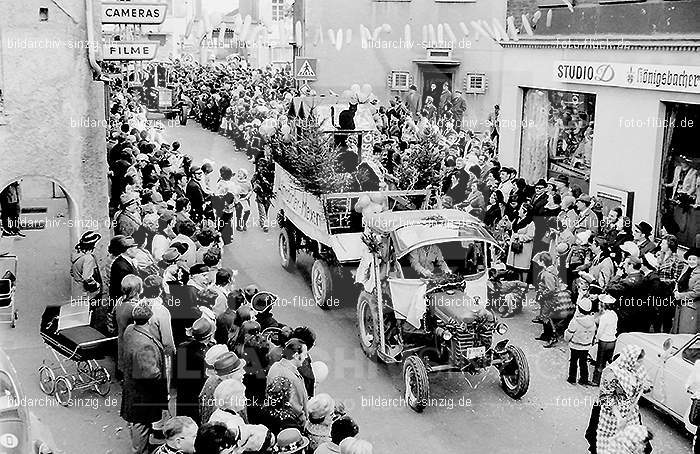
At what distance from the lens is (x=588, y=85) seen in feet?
52.4

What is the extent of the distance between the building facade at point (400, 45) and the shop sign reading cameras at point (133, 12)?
16925mm

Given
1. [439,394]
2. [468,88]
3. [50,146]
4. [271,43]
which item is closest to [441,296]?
[439,394]

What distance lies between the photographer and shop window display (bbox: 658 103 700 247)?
44.9 feet

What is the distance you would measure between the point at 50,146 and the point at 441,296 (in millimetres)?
5792

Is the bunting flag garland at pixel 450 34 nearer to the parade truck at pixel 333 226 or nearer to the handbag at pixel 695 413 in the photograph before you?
the parade truck at pixel 333 226

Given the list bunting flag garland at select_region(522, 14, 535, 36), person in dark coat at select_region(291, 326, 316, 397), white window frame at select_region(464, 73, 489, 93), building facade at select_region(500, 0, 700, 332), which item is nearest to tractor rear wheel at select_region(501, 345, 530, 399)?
person in dark coat at select_region(291, 326, 316, 397)

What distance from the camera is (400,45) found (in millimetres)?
28906

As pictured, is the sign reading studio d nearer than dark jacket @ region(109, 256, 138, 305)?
No

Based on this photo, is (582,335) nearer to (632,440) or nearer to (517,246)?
(632,440)

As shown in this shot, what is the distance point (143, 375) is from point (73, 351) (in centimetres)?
165

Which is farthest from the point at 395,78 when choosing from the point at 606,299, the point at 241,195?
the point at 606,299

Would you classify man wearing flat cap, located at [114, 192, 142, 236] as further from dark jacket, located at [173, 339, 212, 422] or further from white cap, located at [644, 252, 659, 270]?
white cap, located at [644, 252, 659, 270]

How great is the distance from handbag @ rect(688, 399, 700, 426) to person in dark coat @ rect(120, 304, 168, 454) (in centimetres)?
497

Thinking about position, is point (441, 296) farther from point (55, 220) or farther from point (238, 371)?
point (55, 220)
